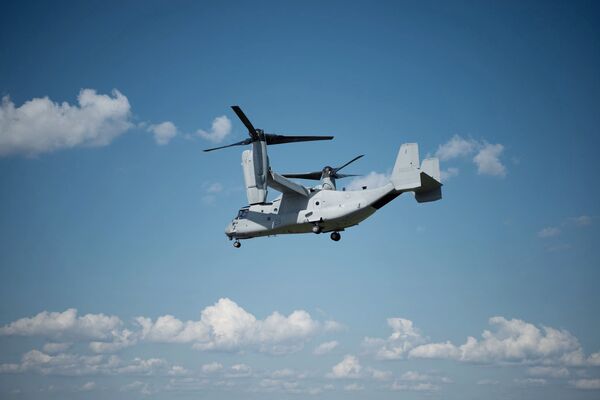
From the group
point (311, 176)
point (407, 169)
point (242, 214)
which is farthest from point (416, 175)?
point (242, 214)

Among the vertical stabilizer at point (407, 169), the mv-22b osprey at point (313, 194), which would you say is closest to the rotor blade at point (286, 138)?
the mv-22b osprey at point (313, 194)

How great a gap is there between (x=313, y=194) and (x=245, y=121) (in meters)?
7.76

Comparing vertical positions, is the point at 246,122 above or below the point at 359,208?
above

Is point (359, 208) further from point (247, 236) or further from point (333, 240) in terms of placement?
point (247, 236)

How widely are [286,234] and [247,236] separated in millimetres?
3487

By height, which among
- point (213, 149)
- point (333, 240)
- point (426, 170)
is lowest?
point (333, 240)

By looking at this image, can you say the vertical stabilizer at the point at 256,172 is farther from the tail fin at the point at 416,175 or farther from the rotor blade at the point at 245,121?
the tail fin at the point at 416,175

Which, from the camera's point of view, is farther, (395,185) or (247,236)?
(247,236)

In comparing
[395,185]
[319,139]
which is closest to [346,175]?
[319,139]

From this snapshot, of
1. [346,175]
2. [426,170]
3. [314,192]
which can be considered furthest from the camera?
[346,175]

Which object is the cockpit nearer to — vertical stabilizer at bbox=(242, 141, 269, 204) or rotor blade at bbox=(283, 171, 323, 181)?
vertical stabilizer at bbox=(242, 141, 269, 204)

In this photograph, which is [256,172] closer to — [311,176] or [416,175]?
[311,176]

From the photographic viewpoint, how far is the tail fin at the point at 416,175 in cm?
5003

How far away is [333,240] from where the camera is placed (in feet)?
178
